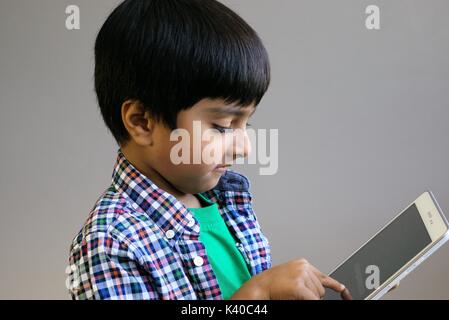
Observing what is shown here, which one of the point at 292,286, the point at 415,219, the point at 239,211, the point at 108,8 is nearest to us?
the point at 292,286

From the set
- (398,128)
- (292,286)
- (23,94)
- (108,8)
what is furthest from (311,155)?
(292,286)

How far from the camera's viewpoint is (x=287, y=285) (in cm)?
53

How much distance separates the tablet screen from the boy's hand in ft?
0.19

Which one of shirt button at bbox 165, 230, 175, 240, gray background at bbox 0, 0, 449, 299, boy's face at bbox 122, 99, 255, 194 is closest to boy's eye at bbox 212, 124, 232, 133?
boy's face at bbox 122, 99, 255, 194

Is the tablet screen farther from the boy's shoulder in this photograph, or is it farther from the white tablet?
the boy's shoulder

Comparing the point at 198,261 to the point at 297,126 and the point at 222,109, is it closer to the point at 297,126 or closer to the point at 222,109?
the point at 222,109

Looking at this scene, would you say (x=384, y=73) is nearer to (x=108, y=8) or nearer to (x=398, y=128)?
(x=398, y=128)

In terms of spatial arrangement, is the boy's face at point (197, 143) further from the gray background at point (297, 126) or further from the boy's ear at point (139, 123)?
the gray background at point (297, 126)

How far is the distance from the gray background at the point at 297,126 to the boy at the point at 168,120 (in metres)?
0.79

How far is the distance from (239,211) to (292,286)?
0.74 feet

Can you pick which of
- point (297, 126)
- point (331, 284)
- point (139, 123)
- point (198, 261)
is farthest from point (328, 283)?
point (297, 126)

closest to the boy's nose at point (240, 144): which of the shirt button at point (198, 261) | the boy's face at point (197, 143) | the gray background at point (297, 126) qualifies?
the boy's face at point (197, 143)

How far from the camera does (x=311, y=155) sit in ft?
4.72

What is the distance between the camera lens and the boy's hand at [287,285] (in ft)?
1.72
